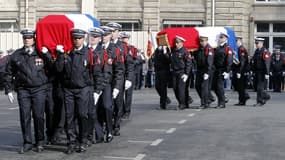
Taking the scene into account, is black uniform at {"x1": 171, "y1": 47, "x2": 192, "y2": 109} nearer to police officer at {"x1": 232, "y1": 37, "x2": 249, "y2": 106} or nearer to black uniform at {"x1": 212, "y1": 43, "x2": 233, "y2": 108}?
black uniform at {"x1": 212, "y1": 43, "x2": 233, "y2": 108}

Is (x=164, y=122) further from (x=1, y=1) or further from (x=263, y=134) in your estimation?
(x=1, y=1)

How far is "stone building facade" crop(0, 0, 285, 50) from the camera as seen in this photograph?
39125mm

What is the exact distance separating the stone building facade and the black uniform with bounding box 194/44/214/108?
20242mm

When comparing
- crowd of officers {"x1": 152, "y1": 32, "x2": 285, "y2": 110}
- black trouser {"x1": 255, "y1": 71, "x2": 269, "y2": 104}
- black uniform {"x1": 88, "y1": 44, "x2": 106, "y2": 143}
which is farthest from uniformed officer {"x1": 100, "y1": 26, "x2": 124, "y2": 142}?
black trouser {"x1": 255, "y1": 71, "x2": 269, "y2": 104}

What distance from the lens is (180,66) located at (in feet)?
60.7

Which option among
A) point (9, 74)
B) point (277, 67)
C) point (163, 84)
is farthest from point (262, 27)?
point (9, 74)

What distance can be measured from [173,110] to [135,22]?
21.6 m

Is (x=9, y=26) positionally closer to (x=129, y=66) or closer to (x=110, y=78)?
(x=129, y=66)

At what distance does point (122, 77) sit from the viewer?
12336 mm

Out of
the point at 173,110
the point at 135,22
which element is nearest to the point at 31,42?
the point at 173,110

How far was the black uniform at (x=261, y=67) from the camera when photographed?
19.8 meters

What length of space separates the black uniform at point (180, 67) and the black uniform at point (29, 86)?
781 centimetres

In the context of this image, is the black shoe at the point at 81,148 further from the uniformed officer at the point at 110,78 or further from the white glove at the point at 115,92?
the white glove at the point at 115,92

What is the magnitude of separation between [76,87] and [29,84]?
0.74m
